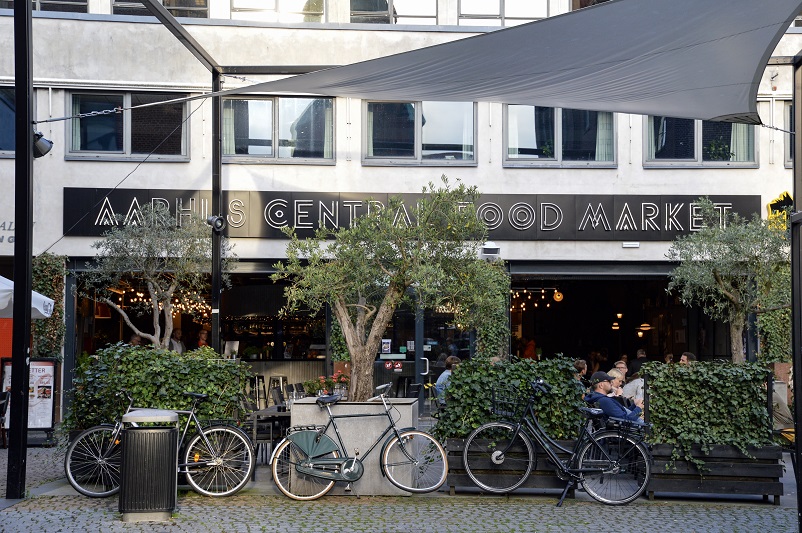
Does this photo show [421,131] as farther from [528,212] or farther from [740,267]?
[740,267]

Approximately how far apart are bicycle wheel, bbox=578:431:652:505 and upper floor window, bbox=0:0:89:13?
45.8 ft

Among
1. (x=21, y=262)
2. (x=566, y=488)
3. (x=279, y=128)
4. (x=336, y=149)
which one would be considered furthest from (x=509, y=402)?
(x=279, y=128)

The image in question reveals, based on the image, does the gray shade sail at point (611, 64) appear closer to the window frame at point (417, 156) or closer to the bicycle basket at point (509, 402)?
the bicycle basket at point (509, 402)

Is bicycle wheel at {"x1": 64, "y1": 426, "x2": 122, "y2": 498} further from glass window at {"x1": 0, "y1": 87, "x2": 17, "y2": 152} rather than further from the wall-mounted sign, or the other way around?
glass window at {"x1": 0, "y1": 87, "x2": 17, "y2": 152}

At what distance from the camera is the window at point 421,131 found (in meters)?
19.7

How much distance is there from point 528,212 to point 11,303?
1004cm

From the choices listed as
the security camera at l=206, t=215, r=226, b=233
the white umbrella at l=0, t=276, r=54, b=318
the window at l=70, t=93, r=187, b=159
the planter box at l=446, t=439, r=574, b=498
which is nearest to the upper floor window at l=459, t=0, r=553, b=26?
the window at l=70, t=93, r=187, b=159

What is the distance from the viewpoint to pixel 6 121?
1883cm

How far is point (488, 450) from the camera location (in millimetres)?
10250

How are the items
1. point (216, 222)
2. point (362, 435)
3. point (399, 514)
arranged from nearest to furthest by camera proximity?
1. point (399, 514)
2. point (362, 435)
3. point (216, 222)

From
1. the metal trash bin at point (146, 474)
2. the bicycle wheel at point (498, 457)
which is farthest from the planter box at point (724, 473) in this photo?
the metal trash bin at point (146, 474)

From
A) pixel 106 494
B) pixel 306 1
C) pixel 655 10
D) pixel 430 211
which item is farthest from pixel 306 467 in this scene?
pixel 306 1

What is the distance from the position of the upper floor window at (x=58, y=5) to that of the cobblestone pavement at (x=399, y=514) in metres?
11.5

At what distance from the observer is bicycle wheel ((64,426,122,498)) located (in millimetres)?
10227
